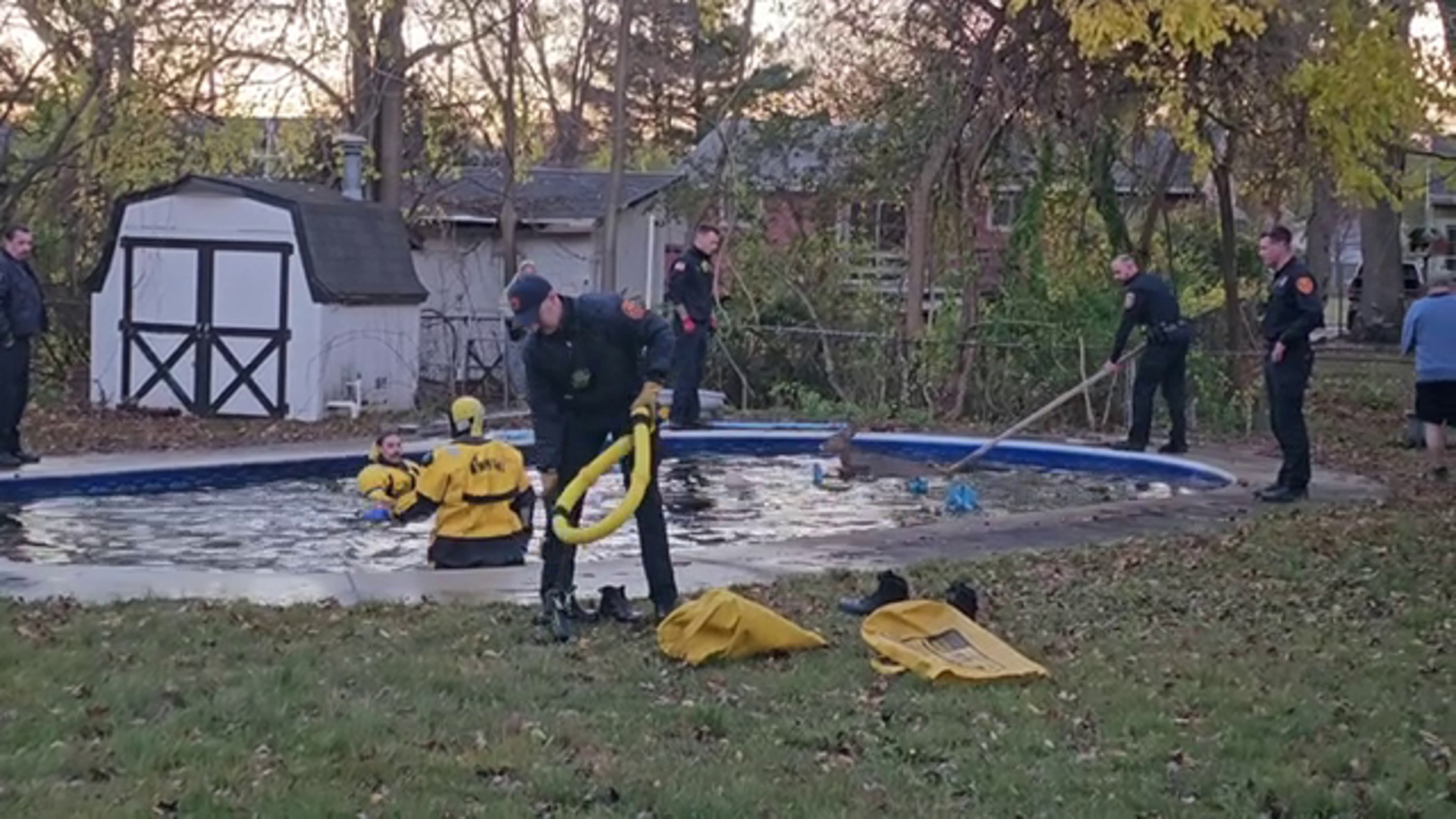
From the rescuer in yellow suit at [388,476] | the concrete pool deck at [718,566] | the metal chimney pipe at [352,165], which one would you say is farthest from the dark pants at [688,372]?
the metal chimney pipe at [352,165]

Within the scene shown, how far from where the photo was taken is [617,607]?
329 inches

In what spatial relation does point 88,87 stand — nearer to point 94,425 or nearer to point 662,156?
point 94,425

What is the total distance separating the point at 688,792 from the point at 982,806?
85cm

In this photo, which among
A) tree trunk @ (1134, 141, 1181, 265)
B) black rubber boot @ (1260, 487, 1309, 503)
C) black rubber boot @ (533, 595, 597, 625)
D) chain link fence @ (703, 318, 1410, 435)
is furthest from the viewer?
tree trunk @ (1134, 141, 1181, 265)

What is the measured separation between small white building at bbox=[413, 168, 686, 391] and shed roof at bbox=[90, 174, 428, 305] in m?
3.42

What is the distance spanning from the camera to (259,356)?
19.7 meters

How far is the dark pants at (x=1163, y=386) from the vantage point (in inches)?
614

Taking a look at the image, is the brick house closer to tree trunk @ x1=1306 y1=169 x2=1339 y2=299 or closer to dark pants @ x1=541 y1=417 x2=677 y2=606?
tree trunk @ x1=1306 y1=169 x2=1339 y2=299

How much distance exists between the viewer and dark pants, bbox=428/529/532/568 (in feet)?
34.0

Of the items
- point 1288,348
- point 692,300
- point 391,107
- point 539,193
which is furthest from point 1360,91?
point 539,193

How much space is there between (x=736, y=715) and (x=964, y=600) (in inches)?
68.3

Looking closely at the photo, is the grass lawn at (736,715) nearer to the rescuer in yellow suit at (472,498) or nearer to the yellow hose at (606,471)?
the yellow hose at (606,471)

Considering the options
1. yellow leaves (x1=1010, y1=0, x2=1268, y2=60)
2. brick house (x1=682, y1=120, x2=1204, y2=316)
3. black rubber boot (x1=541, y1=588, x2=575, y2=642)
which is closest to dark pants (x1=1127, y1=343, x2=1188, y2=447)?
yellow leaves (x1=1010, y1=0, x2=1268, y2=60)

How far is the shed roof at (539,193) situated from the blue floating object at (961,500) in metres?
15.5
